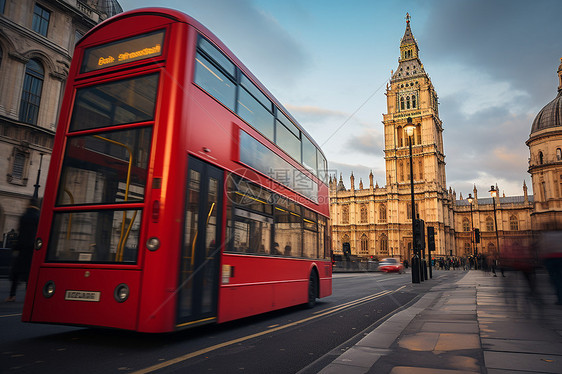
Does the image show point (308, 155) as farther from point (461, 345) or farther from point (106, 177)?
point (461, 345)

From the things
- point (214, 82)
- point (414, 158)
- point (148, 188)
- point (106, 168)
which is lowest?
point (148, 188)

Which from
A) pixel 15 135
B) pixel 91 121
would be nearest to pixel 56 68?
pixel 15 135

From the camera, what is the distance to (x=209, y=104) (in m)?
5.24

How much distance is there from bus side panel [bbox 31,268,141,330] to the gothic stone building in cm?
7370

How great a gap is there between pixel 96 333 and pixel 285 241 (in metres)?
3.56

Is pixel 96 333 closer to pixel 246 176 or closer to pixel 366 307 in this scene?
pixel 246 176

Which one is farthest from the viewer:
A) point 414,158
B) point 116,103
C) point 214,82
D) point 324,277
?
point 414,158

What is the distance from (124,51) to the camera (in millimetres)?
5023

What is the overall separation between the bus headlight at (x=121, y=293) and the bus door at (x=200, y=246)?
58cm

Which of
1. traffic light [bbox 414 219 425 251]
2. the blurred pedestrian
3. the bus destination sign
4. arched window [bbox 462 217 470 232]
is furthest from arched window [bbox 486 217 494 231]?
the bus destination sign

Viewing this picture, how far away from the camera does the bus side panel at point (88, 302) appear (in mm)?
4172

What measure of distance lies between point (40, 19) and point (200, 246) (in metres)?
25.4

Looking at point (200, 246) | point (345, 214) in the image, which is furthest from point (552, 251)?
point (345, 214)

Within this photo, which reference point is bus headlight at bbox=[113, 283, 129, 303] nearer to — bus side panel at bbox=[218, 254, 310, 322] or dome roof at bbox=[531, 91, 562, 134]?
bus side panel at bbox=[218, 254, 310, 322]
